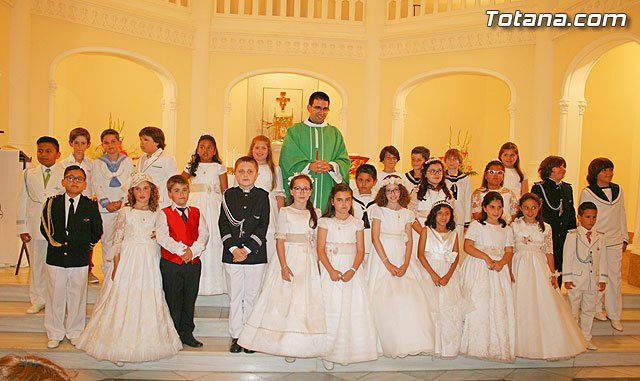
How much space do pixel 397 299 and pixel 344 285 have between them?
46cm

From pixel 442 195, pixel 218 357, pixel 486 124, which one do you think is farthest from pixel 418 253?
pixel 486 124

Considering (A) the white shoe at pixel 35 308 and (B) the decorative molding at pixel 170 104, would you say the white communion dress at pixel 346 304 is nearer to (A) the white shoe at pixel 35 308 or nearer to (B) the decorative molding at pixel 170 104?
(A) the white shoe at pixel 35 308

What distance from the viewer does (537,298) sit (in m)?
4.98

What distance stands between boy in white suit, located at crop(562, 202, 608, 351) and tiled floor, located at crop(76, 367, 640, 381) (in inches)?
16.9

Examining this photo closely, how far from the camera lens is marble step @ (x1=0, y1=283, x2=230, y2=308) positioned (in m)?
5.54

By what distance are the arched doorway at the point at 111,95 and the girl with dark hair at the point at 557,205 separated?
21.7 ft

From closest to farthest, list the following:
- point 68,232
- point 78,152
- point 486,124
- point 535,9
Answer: point 68,232 < point 78,152 < point 535,9 < point 486,124

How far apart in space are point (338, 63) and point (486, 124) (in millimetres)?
4045

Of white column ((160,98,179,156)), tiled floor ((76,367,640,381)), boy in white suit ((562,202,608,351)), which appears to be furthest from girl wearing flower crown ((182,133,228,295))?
white column ((160,98,179,156))

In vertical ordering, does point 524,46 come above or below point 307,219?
above

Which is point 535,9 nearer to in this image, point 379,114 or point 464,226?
point 379,114

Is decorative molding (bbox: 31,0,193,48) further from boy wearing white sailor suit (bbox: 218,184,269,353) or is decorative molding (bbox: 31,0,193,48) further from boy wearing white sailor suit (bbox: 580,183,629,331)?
boy wearing white sailor suit (bbox: 580,183,629,331)

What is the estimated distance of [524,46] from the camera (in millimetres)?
9422

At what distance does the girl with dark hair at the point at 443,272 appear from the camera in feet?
15.7
